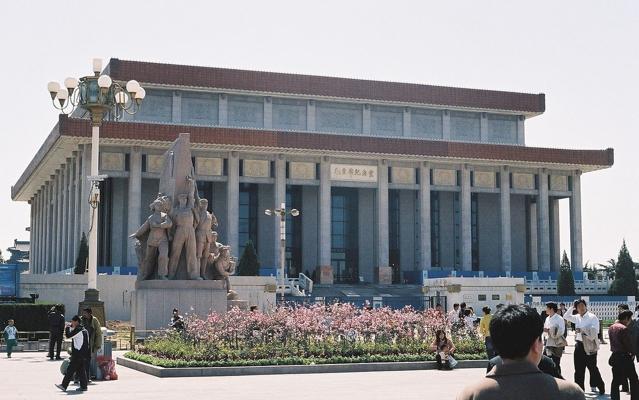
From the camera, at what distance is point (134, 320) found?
93.1ft

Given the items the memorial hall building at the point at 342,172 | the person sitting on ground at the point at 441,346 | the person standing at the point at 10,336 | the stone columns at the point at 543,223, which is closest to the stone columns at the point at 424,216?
the memorial hall building at the point at 342,172

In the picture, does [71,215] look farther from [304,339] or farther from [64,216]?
[304,339]

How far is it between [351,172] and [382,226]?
13.3ft

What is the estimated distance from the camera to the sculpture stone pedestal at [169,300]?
27266 mm

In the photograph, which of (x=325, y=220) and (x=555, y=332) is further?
(x=325, y=220)

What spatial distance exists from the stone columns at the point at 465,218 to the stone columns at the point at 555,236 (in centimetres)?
A: 809

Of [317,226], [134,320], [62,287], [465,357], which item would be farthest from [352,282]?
[465,357]

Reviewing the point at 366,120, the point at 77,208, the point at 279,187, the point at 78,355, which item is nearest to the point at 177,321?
→ the point at 78,355

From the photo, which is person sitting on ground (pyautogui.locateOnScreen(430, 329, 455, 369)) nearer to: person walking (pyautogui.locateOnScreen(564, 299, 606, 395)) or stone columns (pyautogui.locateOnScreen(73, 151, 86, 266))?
person walking (pyautogui.locateOnScreen(564, 299, 606, 395))

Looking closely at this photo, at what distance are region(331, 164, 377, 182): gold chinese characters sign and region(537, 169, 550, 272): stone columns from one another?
12570 mm

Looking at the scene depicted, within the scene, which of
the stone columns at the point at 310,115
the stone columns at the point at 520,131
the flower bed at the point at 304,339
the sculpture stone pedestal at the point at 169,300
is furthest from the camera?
the stone columns at the point at 520,131

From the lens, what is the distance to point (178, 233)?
1093 inches

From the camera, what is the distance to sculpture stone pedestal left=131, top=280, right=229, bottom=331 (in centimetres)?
2727

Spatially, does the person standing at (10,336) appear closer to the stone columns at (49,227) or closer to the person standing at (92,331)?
the person standing at (92,331)
